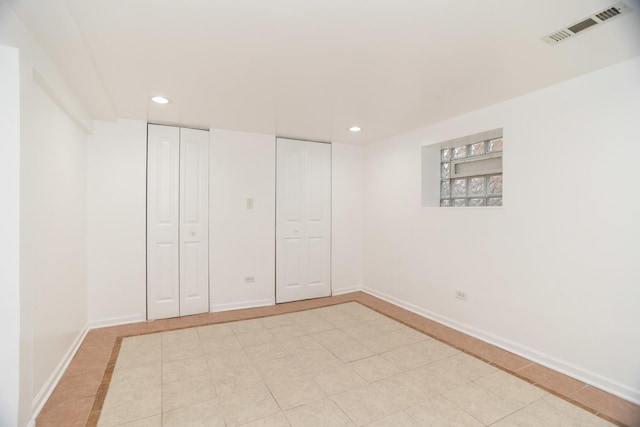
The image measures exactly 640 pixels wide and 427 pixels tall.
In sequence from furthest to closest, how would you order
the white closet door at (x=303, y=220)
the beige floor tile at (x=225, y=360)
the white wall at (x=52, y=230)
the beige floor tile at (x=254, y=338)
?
the white closet door at (x=303, y=220) < the beige floor tile at (x=254, y=338) < the beige floor tile at (x=225, y=360) < the white wall at (x=52, y=230)

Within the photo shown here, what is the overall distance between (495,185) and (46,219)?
394 centimetres

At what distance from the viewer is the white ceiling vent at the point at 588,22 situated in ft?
4.95

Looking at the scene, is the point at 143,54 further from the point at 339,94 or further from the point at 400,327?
the point at 400,327

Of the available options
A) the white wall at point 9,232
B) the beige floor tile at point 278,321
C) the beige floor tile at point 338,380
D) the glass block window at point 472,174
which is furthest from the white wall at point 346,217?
the white wall at point 9,232

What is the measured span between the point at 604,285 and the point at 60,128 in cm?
427

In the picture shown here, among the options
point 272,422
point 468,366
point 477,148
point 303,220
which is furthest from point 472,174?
point 272,422

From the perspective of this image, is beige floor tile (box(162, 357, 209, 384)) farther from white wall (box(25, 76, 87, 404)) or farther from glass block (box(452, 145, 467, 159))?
glass block (box(452, 145, 467, 159))

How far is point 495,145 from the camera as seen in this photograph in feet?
10.3

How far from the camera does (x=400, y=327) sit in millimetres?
3268

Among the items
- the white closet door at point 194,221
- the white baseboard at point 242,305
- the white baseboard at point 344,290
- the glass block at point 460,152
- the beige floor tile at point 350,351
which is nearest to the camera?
the beige floor tile at point 350,351

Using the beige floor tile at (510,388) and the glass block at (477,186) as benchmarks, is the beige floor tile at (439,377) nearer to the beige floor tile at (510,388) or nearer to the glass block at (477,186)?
the beige floor tile at (510,388)

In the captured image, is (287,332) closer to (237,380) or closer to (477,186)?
(237,380)

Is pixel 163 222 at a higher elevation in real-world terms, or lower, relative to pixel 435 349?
higher

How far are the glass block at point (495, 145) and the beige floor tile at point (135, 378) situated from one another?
370cm
